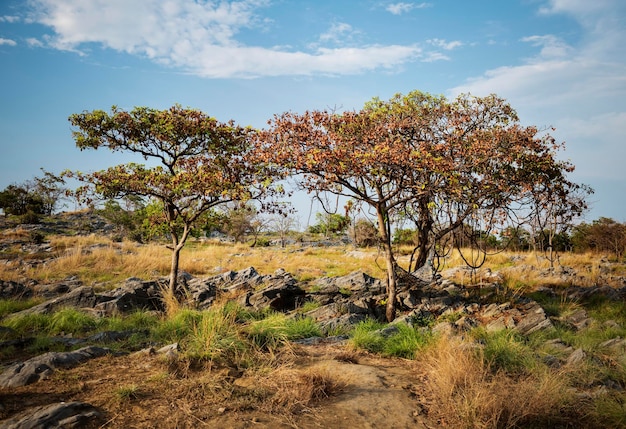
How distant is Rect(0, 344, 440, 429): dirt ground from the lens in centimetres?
460

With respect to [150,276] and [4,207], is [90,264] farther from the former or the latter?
[4,207]

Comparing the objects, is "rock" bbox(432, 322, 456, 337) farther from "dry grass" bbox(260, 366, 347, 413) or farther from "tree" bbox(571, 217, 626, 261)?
"tree" bbox(571, 217, 626, 261)

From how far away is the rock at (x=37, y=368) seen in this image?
5.58 metres

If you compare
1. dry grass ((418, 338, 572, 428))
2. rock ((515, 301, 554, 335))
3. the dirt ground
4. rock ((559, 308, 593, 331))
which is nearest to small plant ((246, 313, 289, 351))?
the dirt ground

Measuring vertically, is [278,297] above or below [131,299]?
above

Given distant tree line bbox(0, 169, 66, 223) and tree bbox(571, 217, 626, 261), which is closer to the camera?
tree bbox(571, 217, 626, 261)

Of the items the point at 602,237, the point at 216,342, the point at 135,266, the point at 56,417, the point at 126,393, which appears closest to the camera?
the point at 56,417

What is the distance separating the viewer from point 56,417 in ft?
14.0

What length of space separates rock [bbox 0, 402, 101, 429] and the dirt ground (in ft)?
0.53

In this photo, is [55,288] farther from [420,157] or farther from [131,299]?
[420,157]

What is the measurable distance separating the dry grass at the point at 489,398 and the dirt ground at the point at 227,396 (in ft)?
0.99

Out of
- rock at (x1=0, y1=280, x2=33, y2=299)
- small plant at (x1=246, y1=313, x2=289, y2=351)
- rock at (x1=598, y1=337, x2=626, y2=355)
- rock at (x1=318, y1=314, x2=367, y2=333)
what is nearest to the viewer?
small plant at (x1=246, y1=313, x2=289, y2=351)

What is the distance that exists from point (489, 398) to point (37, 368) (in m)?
6.11

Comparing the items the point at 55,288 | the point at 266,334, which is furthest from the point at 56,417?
the point at 55,288
